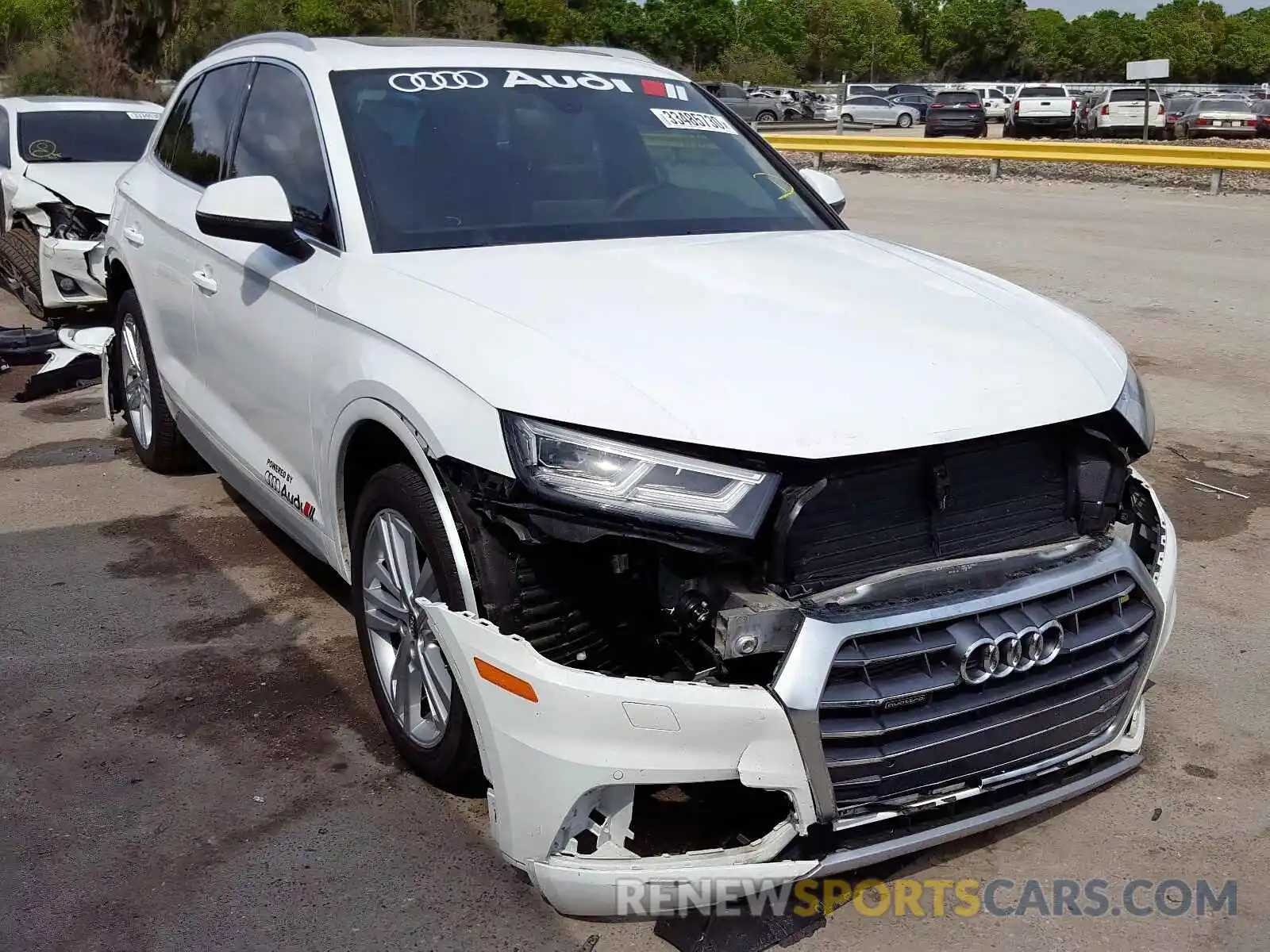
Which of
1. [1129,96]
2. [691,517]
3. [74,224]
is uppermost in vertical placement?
[1129,96]

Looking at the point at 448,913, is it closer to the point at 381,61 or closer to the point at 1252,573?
the point at 381,61

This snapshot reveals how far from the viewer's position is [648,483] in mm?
2602

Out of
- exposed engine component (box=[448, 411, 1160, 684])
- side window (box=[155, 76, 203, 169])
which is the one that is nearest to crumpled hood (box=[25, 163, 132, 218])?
side window (box=[155, 76, 203, 169])

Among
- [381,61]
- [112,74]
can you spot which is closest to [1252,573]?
[381,61]

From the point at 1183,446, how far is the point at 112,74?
3167cm

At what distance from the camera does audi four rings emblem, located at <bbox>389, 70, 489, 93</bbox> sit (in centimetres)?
402

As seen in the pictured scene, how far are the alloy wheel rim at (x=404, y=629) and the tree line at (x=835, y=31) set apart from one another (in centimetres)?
4986

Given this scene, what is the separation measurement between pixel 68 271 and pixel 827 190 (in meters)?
6.34

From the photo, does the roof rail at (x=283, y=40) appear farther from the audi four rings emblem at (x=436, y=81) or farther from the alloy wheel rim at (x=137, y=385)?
the alloy wheel rim at (x=137, y=385)

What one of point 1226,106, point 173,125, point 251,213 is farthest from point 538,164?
point 1226,106

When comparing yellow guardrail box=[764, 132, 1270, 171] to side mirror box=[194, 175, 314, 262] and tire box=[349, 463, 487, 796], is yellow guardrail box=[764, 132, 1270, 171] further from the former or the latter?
tire box=[349, 463, 487, 796]

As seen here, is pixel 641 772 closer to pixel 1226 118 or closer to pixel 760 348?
pixel 760 348

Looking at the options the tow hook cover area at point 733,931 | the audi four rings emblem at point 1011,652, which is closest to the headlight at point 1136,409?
the audi four rings emblem at point 1011,652

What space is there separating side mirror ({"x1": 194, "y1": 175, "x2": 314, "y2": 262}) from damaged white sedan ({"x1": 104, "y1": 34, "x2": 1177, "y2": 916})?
12 mm
